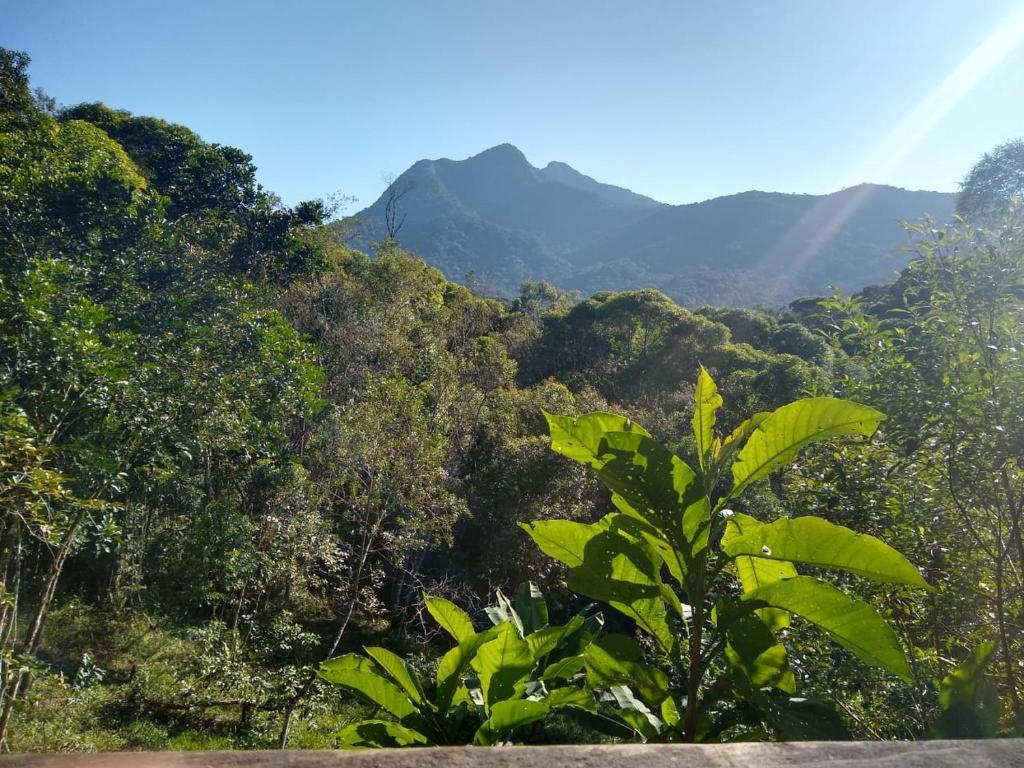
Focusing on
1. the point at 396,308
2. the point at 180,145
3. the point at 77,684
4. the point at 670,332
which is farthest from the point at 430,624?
the point at 180,145

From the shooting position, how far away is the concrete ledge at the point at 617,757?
53cm

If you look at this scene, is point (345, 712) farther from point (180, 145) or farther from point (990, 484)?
point (180, 145)

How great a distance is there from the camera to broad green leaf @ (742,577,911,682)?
116 centimetres

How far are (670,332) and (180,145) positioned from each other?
1915 centimetres

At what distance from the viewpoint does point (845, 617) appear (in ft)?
3.85

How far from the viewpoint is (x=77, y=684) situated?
4.73m

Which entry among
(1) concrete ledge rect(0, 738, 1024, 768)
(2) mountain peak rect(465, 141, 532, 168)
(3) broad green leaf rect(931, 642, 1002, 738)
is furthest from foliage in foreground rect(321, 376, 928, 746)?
(2) mountain peak rect(465, 141, 532, 168)

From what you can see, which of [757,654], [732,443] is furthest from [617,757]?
[732,443]

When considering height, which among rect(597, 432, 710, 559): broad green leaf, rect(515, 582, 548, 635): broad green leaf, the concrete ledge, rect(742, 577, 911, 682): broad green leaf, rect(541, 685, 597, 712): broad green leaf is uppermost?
rect(597, 432, 710, 559): broad green leaf

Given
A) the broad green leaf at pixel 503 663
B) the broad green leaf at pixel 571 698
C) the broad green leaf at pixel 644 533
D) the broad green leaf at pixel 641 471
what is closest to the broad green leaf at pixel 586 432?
the broad green leaf at pixel 641 471

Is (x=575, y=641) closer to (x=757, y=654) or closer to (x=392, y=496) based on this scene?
(x=757, y=654)

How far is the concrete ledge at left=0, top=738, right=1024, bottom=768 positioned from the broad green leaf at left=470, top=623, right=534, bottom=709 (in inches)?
27.8

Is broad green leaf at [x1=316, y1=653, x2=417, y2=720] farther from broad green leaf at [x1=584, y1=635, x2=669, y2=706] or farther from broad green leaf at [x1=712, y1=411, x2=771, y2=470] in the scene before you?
broad green leaf at [x1=712, y1=411, x2=771, y2=470]

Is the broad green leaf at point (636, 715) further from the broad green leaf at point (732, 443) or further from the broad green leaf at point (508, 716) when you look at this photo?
the broad green leaf at point (732, 443)
